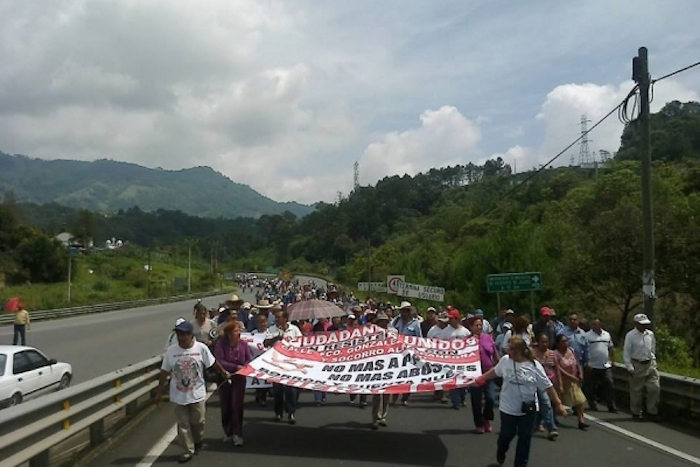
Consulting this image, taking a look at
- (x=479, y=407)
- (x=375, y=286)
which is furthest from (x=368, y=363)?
(x=375, y=286)

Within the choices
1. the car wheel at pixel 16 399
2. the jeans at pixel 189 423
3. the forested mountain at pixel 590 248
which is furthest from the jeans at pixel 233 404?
the forested mountain at pixel 590 248

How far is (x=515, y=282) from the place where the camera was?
20375 millimetres

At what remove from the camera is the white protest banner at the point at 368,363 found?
10.3 metres

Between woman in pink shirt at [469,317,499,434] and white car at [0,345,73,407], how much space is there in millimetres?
8284

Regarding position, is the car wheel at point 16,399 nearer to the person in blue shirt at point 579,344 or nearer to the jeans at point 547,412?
the jeans at point 547,412

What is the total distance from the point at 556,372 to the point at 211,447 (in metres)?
5.23

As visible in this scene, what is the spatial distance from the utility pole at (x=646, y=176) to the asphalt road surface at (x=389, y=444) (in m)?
4.09

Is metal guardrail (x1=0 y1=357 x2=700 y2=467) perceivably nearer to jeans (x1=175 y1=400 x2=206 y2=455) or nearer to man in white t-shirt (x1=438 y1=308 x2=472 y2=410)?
jeans (x1=175 y1=400 x2=206 y2=455)

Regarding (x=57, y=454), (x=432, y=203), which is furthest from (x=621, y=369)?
(x=432, y=203)

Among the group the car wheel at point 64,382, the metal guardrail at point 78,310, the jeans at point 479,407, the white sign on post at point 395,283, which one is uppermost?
the white sign on post at point 395,283

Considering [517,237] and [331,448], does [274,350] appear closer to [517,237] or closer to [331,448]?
[331,448]

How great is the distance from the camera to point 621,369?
14.7m

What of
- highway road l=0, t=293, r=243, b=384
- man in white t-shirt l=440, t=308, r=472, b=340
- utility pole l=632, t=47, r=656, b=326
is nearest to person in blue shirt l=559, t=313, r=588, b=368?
man in white t-shirt l=440, t=308, r=472, b=340

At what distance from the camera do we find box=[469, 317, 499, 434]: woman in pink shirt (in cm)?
1087
